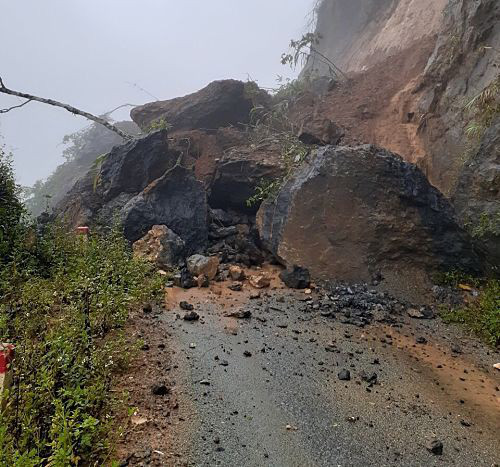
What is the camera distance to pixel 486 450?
103 inches

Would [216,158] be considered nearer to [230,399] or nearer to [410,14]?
[230,399]

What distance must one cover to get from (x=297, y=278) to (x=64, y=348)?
3.83m

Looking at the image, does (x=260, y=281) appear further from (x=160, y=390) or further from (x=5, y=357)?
(x=5, y=357)

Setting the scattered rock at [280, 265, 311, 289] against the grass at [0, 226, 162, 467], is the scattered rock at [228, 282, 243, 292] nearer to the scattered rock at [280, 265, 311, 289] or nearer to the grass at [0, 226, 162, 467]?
the scattered rock at [280, 265, 311, 289]

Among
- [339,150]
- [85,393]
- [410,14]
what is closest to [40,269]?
[85,393]

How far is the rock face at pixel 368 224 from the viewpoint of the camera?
6.03 meters

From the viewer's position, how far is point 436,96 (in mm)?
8914

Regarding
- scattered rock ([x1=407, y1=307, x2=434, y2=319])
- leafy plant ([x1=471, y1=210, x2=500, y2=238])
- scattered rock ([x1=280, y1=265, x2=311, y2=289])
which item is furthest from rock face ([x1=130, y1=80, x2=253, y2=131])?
scattered rock ([x1=407, y1=307, x2=434, y2=319])

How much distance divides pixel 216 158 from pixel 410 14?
33.2 feet

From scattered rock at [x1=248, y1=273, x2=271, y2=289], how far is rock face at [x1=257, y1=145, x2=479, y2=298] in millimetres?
601

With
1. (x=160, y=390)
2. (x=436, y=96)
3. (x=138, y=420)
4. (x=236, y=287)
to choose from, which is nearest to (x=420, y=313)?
(x=236, y=287)

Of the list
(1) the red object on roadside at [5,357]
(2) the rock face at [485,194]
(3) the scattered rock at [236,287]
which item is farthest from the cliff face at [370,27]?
(1) the red object on roadside at [5,357]

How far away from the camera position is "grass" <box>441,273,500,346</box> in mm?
4504

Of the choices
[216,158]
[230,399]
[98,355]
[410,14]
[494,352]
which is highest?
[410,14]
